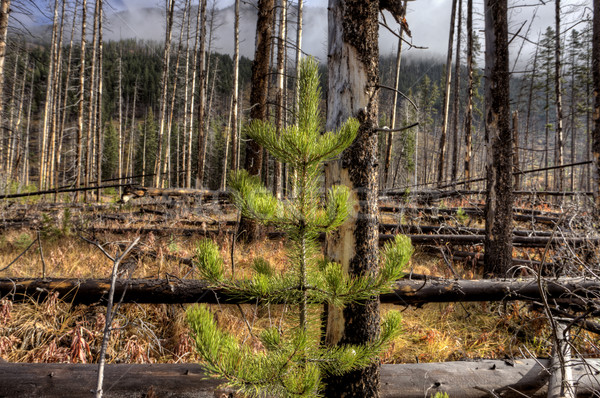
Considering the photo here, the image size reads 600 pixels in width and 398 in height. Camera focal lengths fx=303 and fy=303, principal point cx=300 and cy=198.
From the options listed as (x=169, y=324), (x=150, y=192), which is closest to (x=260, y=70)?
(x=150, y=192)

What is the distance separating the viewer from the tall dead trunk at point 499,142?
4.48 metres

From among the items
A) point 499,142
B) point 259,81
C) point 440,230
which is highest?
point 259,81

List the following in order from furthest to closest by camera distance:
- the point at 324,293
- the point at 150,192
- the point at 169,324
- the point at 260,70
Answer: the point at 150,192, the point at 260,70, the point at 169,324, the point at 324,293

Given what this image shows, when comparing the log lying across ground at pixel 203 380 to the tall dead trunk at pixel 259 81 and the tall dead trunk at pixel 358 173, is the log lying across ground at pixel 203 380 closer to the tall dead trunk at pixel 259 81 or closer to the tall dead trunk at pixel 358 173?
the tall dead trunk at pixel 358 173

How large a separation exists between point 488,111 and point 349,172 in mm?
3912

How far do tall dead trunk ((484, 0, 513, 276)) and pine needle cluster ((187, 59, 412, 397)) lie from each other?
361cm

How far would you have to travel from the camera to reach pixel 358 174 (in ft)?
6.20

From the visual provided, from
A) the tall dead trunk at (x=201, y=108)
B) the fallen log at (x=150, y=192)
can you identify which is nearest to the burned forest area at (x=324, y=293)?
the fallen log at (x=150, y=192)

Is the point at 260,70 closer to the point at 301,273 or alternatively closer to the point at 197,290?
the point at 197,290

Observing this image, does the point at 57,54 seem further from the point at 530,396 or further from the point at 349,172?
the point at 530,396

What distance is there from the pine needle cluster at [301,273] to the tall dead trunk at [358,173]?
0.54 ft

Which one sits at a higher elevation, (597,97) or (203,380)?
(597,97)

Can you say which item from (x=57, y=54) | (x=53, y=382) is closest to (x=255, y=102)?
(x=53, y=382)

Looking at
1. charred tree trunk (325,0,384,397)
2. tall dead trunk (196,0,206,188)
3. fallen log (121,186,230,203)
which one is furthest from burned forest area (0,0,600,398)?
tall dead trunk (196,0,206,188)
